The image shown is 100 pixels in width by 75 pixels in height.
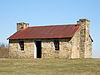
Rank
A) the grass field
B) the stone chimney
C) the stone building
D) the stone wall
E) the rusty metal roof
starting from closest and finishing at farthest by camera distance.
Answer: the grass field → the stone building → the rusty metal roof → the stone wall → the stone chimney

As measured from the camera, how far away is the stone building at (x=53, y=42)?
117 ft

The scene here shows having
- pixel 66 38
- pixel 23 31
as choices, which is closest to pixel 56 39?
pixel 66 38

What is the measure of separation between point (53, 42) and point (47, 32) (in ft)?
8.45

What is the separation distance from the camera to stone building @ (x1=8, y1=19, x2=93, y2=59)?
35.5 metres

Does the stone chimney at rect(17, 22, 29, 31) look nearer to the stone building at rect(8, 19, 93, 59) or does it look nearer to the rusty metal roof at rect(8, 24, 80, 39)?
the rusty metal roof at rect(8, 24, 80, 39)

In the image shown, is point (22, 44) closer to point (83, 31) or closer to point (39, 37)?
point (39, 37)

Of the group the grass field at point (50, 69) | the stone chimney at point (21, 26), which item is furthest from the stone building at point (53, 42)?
the grass field at point (50, 69)

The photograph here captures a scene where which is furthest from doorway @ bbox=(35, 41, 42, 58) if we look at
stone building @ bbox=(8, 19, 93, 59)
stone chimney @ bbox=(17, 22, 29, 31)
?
stone chimney @ bbox=(17, 22, 29, 31)

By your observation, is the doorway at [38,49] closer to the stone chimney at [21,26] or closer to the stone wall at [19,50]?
the stone wall at [19,50]

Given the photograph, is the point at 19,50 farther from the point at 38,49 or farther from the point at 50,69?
the point at 50,69

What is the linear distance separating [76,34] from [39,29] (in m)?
6.41

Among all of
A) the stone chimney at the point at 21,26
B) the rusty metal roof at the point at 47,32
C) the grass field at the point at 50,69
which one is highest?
the stone chimney at the point at 21,26

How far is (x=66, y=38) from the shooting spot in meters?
35.2

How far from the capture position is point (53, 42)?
36188 mm
